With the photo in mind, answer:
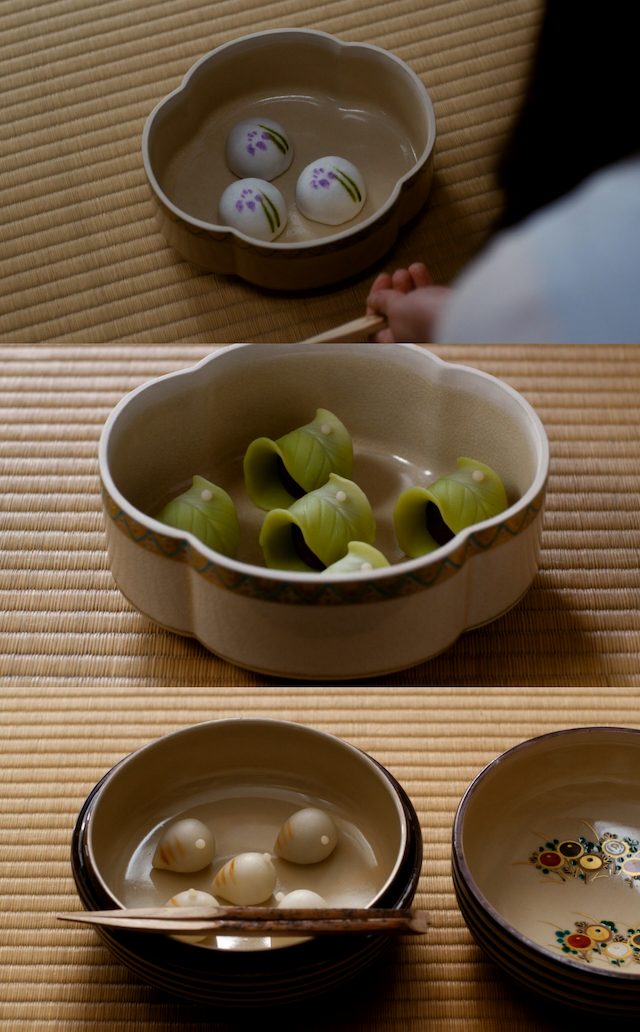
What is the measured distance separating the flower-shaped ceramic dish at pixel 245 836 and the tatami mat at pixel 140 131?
0.26 m

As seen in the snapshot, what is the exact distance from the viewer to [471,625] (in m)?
0.30

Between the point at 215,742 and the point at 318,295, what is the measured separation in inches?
12.3

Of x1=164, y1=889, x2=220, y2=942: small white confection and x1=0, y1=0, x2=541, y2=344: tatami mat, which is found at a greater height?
x1=0, y1=0, x2=541, y2=344: tatami mat

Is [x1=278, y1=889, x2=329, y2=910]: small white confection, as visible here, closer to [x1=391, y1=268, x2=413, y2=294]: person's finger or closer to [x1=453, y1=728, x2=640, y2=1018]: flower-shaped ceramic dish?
[x1=453, y1=728, x2=640, y2=1018]: flower-shaped ceramic dish

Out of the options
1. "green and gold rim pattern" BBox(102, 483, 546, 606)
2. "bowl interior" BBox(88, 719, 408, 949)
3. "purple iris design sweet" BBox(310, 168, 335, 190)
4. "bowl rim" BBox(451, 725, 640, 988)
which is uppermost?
"purple iris design sweet" BBox(310, 168, 335, 190)

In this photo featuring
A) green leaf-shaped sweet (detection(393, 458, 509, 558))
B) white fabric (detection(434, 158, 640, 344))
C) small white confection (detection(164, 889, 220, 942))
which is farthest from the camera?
small white confection (detection(164, 889, 220, 942))

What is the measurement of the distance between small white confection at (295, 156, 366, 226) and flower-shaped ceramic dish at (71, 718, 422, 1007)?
28cm

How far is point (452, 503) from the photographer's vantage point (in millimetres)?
310

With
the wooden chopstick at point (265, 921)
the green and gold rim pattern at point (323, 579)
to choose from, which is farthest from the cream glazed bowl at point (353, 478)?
the wooden chopstick at point (265, 921)

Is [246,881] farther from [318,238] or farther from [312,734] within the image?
[318,238]

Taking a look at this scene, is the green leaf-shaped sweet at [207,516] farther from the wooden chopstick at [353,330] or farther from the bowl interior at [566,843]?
the bowl interior at [566,843]

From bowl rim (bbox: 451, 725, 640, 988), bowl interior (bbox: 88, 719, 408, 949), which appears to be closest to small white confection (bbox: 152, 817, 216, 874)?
bowl interior (bbox: 88, 719, 408, 949)

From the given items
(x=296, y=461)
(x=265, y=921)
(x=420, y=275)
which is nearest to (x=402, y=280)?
(x=420, y=275)

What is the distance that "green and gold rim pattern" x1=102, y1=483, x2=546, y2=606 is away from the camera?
0.27 metres
